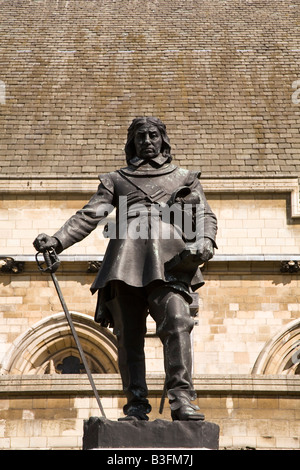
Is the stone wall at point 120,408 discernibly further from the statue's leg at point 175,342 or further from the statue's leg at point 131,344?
the statue's leg at point 175,342

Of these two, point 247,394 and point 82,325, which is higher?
point 82,325

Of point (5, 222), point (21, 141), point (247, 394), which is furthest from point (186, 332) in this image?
point (21, 141)

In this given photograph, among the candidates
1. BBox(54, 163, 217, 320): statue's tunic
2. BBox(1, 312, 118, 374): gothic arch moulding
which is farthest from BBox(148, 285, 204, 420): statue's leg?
BBox(1, 312, 118, 374): gothic arch moulding

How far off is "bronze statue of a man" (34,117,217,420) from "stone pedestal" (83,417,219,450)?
0.14m

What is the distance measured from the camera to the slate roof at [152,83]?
19.5 m

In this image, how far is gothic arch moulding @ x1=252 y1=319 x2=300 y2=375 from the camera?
17.4 metres

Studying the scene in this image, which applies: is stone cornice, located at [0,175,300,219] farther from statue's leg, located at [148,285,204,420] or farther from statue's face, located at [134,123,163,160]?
statue's leg, located at [148,285,204,420]

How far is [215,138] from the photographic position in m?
19.8

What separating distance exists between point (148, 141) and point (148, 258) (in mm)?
869

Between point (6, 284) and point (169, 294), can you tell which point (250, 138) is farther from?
point (169, 294)

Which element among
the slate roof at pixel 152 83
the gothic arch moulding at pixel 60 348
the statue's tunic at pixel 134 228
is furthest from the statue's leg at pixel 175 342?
the slate roof at pixel 152 83
